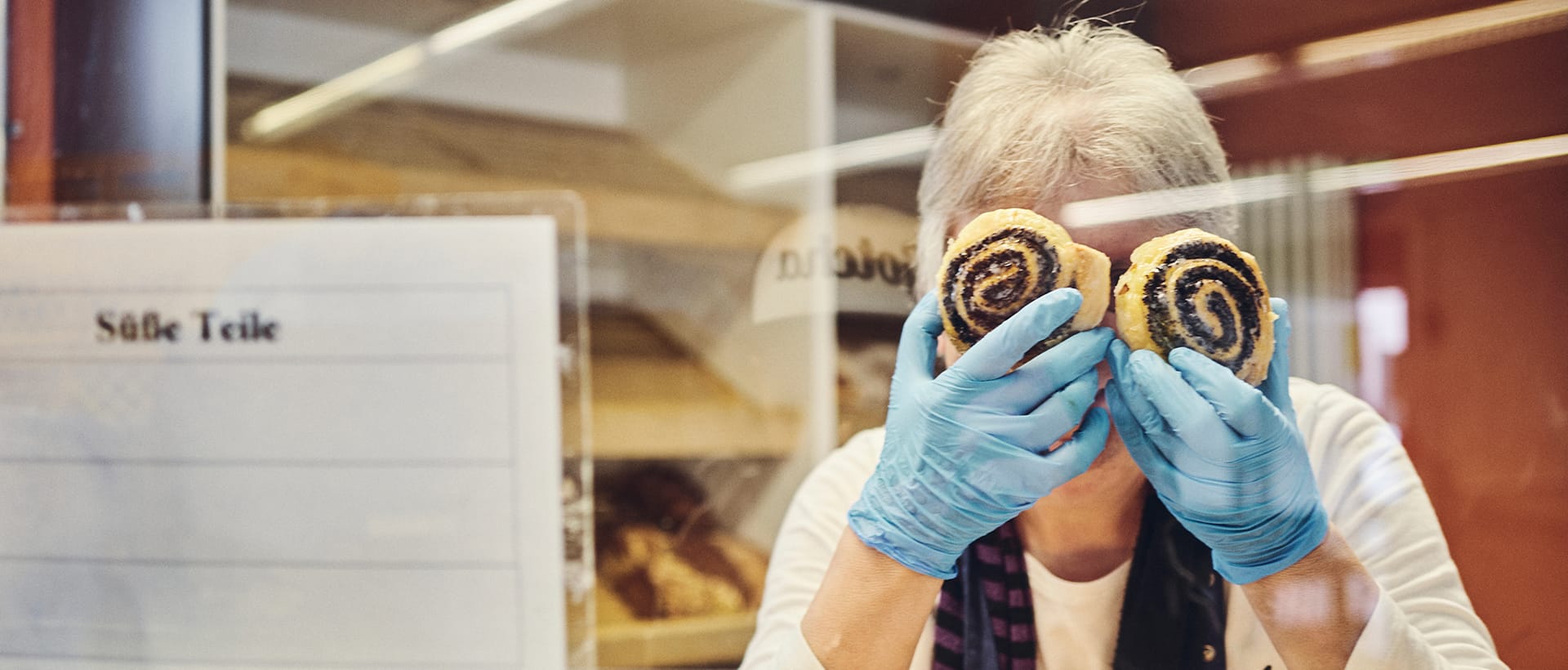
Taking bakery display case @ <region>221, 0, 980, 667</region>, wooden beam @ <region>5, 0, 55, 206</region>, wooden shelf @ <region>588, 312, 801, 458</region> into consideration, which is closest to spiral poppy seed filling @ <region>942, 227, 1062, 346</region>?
bakery display case @ <region>221, 0, 980, 667</region>

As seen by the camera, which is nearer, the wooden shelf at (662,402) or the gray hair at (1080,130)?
the gray hair at (1080,130)

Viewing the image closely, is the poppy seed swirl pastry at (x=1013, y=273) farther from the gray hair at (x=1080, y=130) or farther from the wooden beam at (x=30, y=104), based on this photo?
the wooden beam at (x=30, y=104)

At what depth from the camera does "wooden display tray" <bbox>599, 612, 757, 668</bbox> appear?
46.9 inches

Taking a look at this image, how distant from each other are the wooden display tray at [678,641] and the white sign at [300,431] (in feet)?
0.42

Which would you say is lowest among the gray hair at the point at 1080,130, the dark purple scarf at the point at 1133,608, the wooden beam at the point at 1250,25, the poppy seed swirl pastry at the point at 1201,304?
the dark purple scarf at the point at 1133,608

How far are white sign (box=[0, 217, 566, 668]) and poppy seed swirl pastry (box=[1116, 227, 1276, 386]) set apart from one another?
0.73 metres

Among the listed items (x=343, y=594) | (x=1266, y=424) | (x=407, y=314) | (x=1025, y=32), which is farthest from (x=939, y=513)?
(x=343, y=594)

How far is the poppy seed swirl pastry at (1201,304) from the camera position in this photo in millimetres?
655

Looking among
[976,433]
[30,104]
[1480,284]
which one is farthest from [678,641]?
[30,104]

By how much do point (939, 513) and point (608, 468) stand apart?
670 millimetres

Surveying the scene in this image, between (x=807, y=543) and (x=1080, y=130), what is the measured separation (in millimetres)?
515

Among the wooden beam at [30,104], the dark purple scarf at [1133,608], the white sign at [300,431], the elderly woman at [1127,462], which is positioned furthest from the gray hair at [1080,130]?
the wooden beam at [30,104]

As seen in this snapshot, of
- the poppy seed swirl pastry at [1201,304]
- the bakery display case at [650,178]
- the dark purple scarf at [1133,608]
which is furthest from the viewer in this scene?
the bakery display case at [650,178]

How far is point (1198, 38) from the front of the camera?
2.45 ft
